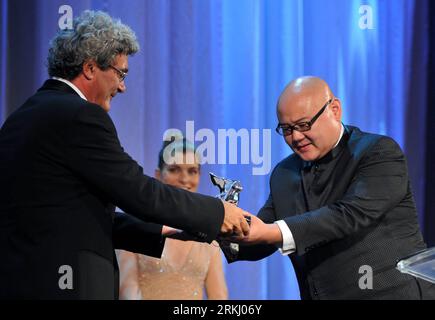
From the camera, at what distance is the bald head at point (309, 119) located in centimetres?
215

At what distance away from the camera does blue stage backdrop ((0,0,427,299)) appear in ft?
10.1

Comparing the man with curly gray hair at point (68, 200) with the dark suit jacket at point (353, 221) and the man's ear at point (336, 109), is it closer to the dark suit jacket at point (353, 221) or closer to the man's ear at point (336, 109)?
the dark suit jacket at point (353, 221)

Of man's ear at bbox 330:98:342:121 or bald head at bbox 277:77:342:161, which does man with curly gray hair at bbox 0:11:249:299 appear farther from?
man's ear at bbox 330:98:342:121

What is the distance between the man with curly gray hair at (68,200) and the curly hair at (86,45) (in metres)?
0.03

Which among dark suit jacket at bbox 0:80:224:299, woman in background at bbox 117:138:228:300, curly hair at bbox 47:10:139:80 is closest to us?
dark suit jacket at bbox 0:80:224:299

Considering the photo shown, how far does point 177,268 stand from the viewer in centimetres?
297

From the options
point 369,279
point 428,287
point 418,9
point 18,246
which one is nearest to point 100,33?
point 18,246

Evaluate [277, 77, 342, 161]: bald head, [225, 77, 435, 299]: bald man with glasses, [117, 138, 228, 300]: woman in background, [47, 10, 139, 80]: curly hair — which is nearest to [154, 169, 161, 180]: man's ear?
[117, 138, 228, 300]: woman in background

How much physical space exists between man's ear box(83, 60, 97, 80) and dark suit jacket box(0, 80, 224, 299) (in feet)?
0.40

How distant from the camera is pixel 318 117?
2154 millimetres

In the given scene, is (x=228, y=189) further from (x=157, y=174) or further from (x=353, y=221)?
(x=157, y=174)

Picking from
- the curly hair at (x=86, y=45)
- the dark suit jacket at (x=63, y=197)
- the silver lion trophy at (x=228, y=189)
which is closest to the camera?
the dark suit jacket at (x=63, y=197)

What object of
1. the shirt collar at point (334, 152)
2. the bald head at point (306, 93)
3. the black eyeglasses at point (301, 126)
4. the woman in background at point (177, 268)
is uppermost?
the bald head at point (306, 93)

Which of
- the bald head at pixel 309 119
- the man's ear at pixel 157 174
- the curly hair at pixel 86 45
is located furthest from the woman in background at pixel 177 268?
the curly hair at pixel 86 45
